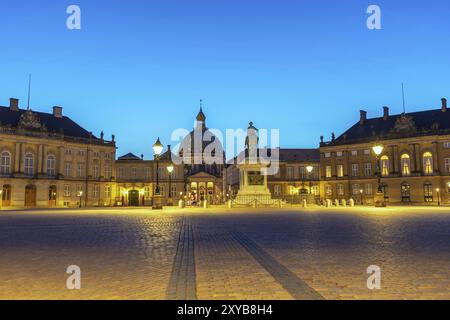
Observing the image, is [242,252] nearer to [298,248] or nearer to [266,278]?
[298,248]

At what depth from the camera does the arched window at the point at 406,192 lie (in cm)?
6469

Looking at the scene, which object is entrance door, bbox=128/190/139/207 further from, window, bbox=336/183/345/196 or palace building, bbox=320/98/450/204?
window, bbox=336/183/345/196

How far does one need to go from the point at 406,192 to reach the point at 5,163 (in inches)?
2526

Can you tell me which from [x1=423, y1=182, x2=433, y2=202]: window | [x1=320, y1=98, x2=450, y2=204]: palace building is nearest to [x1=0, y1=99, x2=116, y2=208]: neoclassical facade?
[x1=320, y1=98, x2=450, y2=204]: palace building

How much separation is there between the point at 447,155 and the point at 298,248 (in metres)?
62.0

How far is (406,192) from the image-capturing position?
214ft

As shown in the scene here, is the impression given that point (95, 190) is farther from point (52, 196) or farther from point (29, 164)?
point (29, 164)

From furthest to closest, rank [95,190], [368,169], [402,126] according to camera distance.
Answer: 1. [368,169]
2. [95,190]
3. [402,126]

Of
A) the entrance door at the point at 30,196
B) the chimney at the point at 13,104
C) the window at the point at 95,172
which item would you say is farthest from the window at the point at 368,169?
the chimney at the point at 13,104

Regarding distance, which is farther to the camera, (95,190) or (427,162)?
(95,190)

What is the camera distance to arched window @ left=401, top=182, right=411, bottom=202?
64.7 metres

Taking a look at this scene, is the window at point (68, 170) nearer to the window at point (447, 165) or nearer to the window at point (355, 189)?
the window at point (355, 189)

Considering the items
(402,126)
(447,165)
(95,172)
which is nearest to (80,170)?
(95,172)

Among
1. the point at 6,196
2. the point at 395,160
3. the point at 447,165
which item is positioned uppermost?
the point at 395,160
